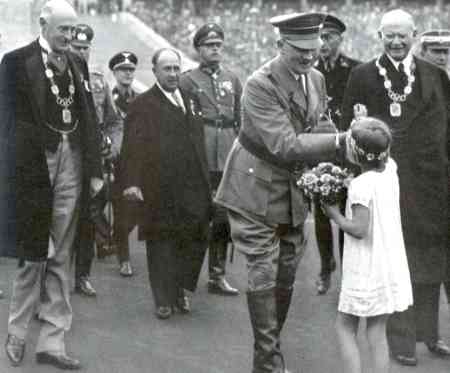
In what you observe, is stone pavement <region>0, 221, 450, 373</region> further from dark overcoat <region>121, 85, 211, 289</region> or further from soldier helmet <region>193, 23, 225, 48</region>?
soldier helmet <region>193, 23, 225, 48</region>

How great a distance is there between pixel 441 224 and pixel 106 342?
234cm

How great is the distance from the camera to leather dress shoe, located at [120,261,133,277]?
31.6ft

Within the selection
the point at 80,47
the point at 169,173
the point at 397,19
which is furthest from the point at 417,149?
the point at 80,47

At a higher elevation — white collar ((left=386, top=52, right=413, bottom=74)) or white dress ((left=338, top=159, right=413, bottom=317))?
white collar ((left=386, top=52, right=413, bottom=74))

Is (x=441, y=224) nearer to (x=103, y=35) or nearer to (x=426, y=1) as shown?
(x=103, y=35)

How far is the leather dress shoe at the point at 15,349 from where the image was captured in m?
6.63

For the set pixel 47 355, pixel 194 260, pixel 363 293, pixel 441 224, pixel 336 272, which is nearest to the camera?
pixel 363 293

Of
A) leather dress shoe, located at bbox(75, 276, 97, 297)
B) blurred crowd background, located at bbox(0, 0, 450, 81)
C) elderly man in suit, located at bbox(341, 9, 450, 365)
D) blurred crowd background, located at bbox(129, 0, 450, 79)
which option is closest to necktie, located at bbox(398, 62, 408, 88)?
elderly man in suit, located at bbox(341, 9, 450, 365)

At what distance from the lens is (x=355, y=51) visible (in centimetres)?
3675

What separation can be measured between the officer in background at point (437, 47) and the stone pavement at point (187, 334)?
6.17 ft

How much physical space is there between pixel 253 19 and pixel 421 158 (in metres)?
38.0

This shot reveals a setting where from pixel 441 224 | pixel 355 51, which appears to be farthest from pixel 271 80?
pixel 355 51

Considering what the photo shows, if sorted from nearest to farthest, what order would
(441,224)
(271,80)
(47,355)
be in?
(271,80), (47,355), (441,224)

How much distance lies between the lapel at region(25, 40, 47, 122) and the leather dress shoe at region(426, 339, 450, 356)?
289 centimetres
